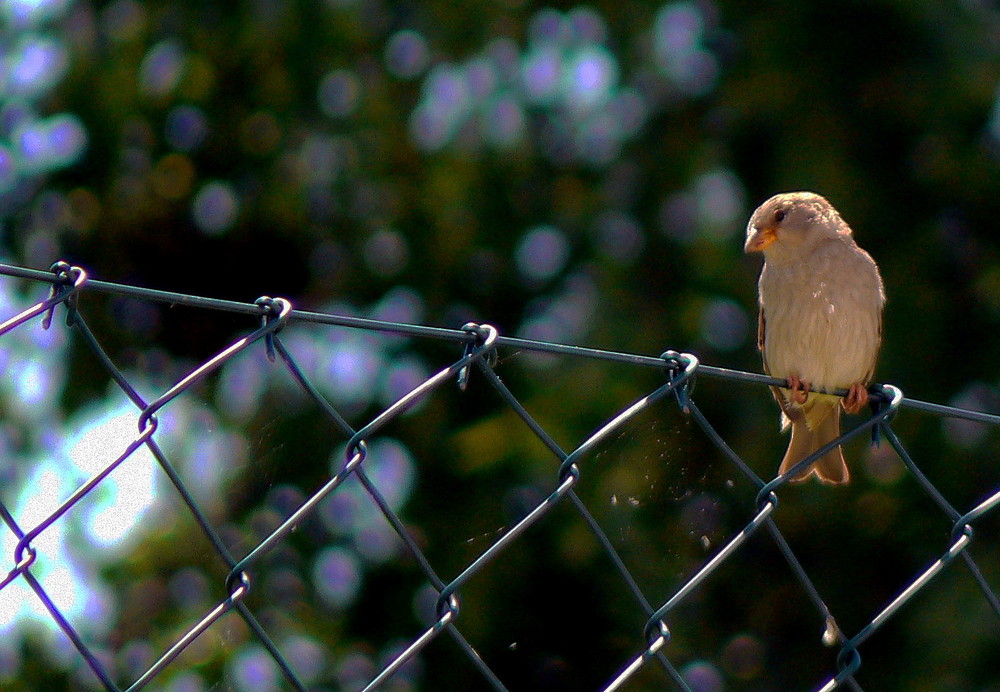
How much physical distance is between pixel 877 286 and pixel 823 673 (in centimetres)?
149

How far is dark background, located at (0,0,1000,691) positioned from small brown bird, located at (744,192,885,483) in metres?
0.33

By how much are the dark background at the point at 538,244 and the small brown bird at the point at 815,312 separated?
0.33 m

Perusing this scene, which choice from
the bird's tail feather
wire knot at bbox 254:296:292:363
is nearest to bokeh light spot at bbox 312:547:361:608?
the bird's tail feather

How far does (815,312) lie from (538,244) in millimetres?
1747

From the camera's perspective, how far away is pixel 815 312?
3.50 m

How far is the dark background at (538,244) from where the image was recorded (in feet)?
12.7

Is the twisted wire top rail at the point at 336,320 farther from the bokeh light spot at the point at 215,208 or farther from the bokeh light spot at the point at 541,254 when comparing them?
the bokeh light spot at the point at 215,208

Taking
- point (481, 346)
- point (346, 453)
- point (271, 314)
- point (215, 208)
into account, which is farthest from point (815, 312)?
point (215, 208)

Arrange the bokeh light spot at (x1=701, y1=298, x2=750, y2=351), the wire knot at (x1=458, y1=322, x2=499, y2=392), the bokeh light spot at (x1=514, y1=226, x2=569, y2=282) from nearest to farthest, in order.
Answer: the wire knot at (x1=458, y1=322, x2=499, y2=392) → the bokeh light spot at (x1=701, y1=298, x2=750, y2=351) → the bokeh light spot at (x1=514, y1=226, x2=569, y2=282)

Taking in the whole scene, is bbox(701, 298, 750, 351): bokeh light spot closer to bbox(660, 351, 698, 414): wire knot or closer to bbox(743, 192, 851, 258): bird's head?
bbox(743, 192, 851, 258): bird's head

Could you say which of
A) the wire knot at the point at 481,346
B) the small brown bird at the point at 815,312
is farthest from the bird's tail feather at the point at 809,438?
the wire knot at the point at 481,346

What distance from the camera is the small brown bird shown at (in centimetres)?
347

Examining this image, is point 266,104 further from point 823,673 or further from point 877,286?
point 823,673

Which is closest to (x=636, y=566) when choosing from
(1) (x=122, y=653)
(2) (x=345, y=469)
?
(2) (x=345, y=469)
